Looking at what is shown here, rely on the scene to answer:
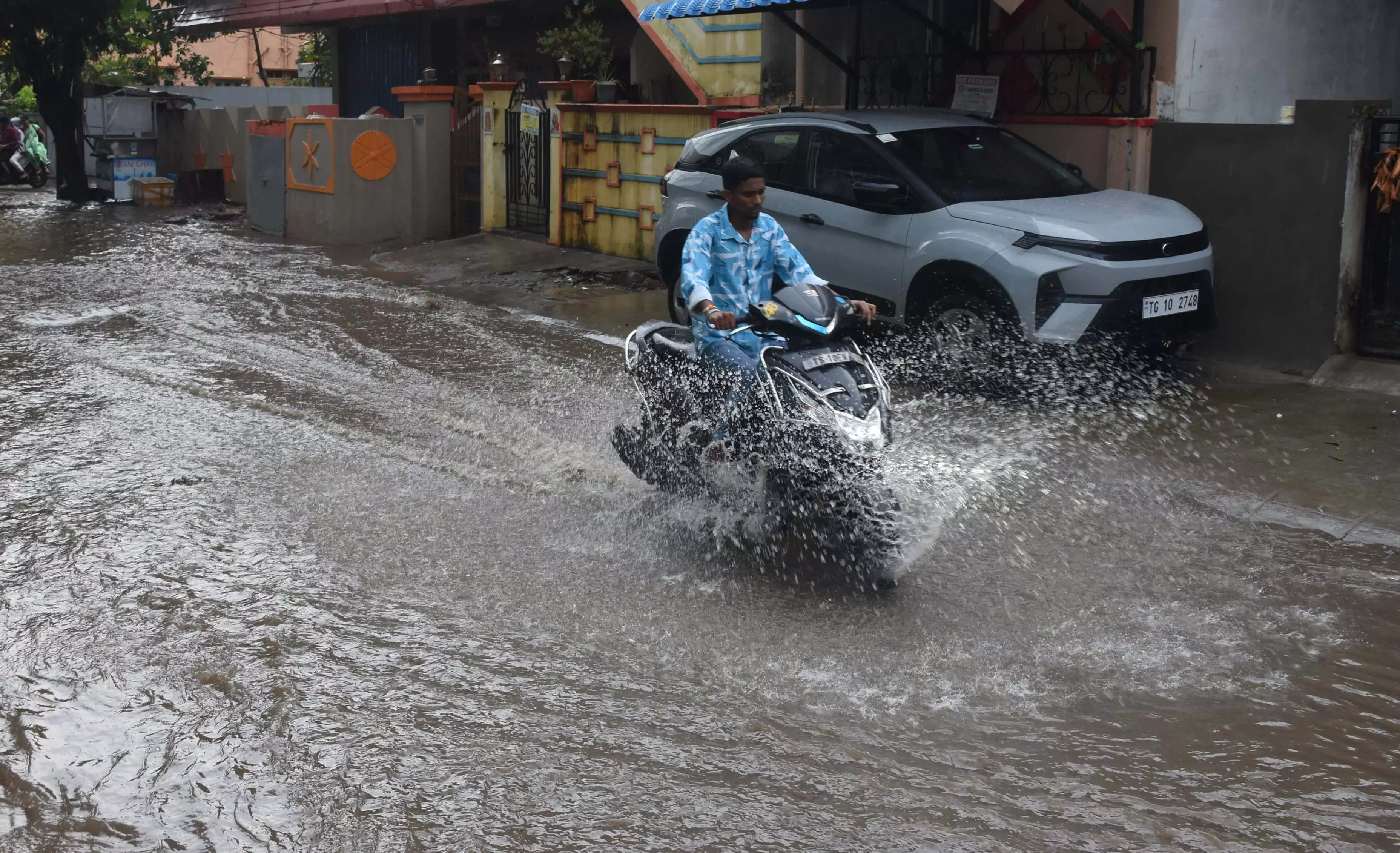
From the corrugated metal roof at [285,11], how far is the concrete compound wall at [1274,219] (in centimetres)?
1202

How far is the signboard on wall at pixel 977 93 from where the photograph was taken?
11000 millimetres

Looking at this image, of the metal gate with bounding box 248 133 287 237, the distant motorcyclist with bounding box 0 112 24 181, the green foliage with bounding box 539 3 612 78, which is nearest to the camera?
the green foliage with bounding box 539 3 612 78

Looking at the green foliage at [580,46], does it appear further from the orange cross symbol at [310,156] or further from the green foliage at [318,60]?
the green foliage at [318,60]

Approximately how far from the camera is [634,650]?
449 centimetres

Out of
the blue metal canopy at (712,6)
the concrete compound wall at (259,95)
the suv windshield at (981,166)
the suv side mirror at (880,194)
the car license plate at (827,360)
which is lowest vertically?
the car license plate at (827,360)

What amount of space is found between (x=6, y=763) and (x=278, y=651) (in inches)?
36.5

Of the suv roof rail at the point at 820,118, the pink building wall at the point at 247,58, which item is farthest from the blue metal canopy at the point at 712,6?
the pink building wall at the point at 247,58

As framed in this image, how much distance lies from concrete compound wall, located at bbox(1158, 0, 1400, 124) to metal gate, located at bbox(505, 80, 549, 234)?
7.57 meters

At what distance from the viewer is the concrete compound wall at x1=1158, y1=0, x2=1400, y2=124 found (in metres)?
9.77

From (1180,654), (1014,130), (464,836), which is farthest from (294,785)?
(1014,130)

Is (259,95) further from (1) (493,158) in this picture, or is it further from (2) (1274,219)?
(2) (1274,219)

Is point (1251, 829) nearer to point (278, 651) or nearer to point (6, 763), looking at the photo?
point (278, 651)

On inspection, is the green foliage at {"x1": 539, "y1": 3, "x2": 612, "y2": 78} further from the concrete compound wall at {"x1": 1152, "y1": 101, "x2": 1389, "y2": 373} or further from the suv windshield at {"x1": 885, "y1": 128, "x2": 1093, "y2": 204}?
the concrete compound wall at {"x1": 1152, "y1": 101, "x2": 1389, "y2": 373}

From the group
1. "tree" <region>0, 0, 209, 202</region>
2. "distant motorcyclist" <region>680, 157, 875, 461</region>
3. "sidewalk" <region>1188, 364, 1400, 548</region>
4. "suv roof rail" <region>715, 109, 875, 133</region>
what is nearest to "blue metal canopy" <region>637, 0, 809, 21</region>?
"suv roof rail" <region>715, 109, 875, 133</region>
